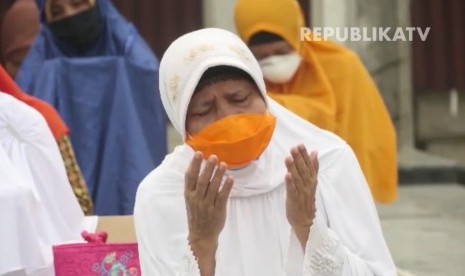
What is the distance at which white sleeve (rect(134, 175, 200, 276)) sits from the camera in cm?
289

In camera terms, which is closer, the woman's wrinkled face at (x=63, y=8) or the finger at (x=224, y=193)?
the finger at (x=224, y=193)

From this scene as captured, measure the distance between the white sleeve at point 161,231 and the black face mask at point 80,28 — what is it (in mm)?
2922

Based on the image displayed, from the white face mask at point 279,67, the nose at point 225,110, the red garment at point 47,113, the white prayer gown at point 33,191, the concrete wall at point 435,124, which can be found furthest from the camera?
the concrete wall at point 435,124

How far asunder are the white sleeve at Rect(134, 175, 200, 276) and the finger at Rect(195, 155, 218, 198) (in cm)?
25

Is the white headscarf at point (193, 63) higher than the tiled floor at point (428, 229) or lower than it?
higher

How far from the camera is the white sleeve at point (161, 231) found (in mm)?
2891

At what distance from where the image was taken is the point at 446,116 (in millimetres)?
10633

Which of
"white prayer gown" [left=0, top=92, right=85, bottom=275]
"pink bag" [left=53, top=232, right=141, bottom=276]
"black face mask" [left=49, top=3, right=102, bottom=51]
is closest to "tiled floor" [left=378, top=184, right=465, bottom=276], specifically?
"black face mask" [left=49, top=3, right=102, bottom=51]

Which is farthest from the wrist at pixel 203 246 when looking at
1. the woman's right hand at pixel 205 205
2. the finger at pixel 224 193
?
the finger at pixel 224 193

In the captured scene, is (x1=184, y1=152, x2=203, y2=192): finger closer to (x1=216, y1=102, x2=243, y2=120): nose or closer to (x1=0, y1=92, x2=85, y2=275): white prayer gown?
(x1=216, y1=102, x2=243, y2=120): nose

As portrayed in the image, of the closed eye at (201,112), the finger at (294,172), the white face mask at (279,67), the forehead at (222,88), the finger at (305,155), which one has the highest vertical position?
the forehead at (222,88)

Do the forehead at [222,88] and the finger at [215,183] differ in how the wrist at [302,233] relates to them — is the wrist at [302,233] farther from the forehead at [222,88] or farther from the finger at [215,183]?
the forehead at [222,88]

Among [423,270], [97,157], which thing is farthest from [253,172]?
[423,270]

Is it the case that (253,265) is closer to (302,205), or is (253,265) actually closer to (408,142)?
(302,205)
